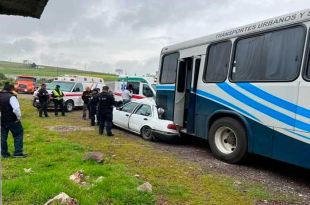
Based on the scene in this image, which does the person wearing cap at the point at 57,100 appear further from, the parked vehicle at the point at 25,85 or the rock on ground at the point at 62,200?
the parked vehicle at the point at 25,85

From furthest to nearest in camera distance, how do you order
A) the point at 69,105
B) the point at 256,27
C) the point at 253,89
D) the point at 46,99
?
the point at 69,105, the point at 46,99, the point at 256,27, the point at 253,89

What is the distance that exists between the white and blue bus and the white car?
79 centimetres

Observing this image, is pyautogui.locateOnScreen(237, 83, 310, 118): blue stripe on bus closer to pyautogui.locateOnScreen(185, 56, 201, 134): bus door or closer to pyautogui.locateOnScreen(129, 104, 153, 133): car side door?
pyautogui.locateOnScreen(185, 56, 201, 134): bus door

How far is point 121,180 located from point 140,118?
20.0 ft

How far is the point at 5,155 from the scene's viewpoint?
8.78 m

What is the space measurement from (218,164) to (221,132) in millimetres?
781

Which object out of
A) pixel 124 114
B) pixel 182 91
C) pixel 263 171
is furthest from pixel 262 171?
pixel 124 114

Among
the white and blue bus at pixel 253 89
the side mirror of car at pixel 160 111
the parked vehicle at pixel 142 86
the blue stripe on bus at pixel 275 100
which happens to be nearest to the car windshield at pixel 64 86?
the parked vehicle at pixel 142 86

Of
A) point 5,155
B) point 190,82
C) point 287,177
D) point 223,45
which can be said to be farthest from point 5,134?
point 287,177

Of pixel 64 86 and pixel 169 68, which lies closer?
pixel 169 68

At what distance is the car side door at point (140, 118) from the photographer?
39.2ft

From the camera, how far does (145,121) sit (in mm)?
11969

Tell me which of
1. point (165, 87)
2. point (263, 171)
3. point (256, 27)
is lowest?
point (263, 171)

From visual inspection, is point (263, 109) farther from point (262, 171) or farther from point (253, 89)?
point (262, 171)
